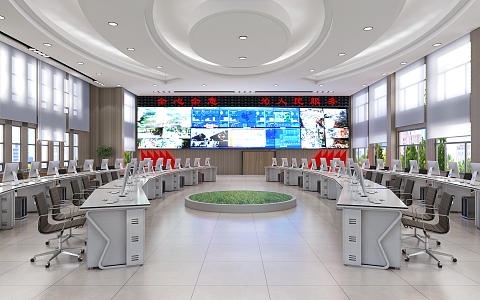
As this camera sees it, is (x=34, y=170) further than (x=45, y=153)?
No

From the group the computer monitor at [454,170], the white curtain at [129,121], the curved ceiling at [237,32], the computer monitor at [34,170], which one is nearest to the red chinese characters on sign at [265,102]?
the curved ceiling at [237,32]

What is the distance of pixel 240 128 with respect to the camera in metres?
17.6

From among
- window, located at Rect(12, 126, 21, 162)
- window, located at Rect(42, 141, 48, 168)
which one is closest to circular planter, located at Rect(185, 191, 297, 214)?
window, located at Rect(12, 126, 21, 162)

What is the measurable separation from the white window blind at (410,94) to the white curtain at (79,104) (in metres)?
13.4

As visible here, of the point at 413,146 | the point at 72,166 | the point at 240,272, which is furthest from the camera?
the point at 413,146

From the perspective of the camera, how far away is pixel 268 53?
31.2ft

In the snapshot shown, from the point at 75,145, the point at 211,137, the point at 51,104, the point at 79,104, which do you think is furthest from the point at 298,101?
the point at 51,104

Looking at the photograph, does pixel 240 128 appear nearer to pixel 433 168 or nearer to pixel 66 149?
pixel 66 149

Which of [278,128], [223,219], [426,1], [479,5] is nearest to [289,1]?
[426,1]

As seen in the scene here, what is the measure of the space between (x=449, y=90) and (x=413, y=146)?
301 centimetres

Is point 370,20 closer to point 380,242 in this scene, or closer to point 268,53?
point 268,53

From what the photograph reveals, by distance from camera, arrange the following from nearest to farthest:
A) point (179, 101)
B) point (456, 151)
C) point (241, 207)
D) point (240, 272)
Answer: point (240, 272) → point (241, 207) → point (456, 151) → point (179, 101)

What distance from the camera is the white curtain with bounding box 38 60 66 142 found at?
36.3 feet

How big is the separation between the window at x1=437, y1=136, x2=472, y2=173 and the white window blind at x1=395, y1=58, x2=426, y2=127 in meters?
1.23
